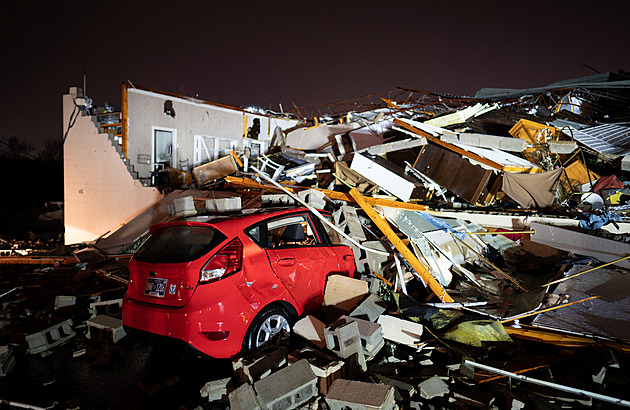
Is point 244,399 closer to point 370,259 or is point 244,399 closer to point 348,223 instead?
point 370,259

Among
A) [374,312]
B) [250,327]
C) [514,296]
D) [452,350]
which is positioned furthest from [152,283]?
[514,296]

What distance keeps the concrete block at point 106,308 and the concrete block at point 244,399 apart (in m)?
2.83

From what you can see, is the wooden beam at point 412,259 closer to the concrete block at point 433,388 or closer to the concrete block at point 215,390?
the concrete block at point 433,388

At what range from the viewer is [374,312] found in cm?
425

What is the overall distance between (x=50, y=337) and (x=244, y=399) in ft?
9.85

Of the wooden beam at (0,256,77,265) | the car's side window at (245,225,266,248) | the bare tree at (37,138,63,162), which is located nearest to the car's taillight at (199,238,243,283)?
the car's side window at (245,225,266,248)

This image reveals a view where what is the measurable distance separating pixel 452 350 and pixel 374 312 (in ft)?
3.07

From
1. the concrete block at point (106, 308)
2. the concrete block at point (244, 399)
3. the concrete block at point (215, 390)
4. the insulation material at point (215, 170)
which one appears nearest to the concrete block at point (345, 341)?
the concrete block at point (244, 399)

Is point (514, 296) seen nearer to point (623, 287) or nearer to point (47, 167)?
point (623, 287)

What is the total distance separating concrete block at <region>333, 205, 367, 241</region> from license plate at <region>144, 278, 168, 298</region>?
278cm

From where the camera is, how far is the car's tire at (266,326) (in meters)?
3.58

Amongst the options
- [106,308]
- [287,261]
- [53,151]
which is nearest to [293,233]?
[287,261]

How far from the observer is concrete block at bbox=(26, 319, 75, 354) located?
4.20 metres

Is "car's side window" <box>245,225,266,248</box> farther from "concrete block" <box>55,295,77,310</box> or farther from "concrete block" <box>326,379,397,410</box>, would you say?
"concrete block" <box>55,295,77,310</box>
